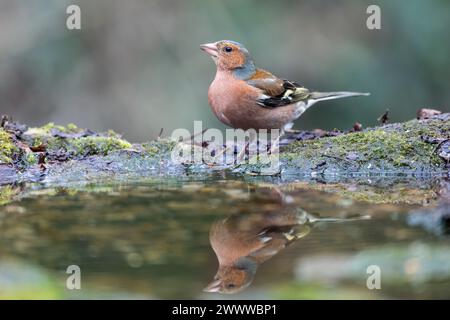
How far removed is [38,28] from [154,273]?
861 cm

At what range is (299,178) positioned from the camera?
18.7 ft

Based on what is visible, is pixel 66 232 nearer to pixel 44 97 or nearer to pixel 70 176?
pixel 70 176

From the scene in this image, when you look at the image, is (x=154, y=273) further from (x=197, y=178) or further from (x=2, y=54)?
(x=2, y=54)

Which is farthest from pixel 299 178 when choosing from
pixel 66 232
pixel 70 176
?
pixel 66 232

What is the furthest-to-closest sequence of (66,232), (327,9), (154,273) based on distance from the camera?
(327,9)
(66,232)
(154,273)

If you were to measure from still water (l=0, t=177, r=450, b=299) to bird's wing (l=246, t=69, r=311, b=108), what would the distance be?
1833 mm

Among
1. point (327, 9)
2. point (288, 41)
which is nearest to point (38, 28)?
point (288, 41)

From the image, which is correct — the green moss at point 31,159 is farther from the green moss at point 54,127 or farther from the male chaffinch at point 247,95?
the male chaffinch at point 247,95

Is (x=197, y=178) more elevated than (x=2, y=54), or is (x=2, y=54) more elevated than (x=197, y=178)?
(x=2, y=54)
